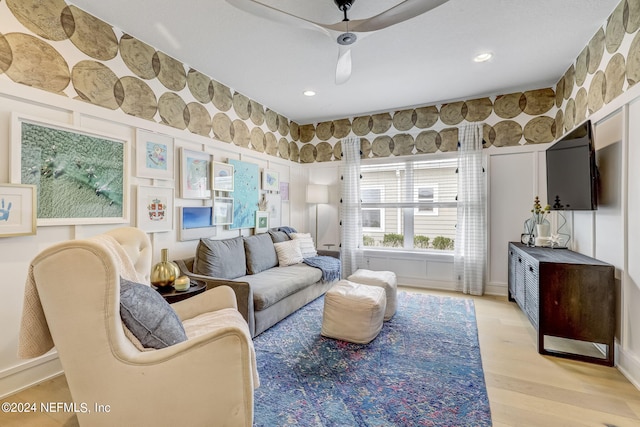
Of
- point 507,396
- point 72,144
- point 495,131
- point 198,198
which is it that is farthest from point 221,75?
point 507,396

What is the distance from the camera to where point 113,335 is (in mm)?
1132

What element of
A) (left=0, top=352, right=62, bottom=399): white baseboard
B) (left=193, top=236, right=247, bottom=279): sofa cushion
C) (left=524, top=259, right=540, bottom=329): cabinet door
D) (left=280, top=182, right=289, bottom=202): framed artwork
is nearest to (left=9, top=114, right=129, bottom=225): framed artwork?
(left=193, top=236, right=247, bottom=279): sofa cushion

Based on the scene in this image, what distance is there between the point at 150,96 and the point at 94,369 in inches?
95.2

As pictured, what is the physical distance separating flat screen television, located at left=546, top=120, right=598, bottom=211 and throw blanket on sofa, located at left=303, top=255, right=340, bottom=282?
2542mm

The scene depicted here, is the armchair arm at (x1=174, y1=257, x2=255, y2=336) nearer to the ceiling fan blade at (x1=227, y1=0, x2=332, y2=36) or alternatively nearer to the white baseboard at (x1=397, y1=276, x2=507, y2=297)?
the ceiling fan blade at (x1=227, y1=0, x2=332, y2=36)

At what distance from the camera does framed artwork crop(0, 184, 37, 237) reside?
1.80 m

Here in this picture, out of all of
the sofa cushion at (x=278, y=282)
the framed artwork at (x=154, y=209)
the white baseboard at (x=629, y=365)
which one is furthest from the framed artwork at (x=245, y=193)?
the white baseboard at (x=629, y=365)

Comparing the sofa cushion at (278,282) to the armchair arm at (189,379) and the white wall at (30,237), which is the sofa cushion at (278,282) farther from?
the armchair arm at (189,379)

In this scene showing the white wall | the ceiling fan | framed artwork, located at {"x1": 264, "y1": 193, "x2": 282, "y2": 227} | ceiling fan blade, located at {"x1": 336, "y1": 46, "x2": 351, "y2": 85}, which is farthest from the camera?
framed artwork, located at {"x1": 264, "y1": 193, "x2": 282, "y2": 227}

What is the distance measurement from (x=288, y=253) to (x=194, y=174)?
1495 millimetres

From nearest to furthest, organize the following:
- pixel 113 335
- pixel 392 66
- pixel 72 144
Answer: pixel 113 335
pixel 72 144
pixel 392 66

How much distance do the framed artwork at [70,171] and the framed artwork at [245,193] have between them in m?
1.38

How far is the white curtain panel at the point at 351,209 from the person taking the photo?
187 inches

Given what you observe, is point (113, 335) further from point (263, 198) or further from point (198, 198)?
point (263, 198)
